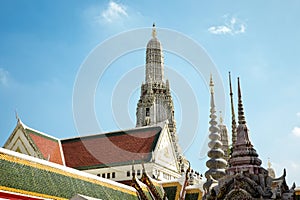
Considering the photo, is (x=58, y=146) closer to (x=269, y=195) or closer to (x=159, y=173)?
(x=159, y=173)

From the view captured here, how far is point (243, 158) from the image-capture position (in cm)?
952

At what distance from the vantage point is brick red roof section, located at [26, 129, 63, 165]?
24.0 meters

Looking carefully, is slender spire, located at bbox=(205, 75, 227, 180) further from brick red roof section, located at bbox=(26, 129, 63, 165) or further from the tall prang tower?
the tall prang tower

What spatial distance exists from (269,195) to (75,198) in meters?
7.42

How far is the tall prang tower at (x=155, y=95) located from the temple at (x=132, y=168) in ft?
2.06

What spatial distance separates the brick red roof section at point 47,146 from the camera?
24.0 meters

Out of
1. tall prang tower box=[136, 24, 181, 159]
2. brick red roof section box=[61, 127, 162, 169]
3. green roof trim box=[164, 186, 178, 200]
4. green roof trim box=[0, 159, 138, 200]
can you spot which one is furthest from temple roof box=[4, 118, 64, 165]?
tall prang tower box=[136, 24, 181, 159]

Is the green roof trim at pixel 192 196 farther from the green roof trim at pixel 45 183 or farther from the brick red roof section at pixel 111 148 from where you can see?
the green roof trim at pixel 45 183

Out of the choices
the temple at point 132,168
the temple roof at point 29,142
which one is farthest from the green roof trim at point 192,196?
the temple roof at point 29,142

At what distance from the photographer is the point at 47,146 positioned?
25.2 m

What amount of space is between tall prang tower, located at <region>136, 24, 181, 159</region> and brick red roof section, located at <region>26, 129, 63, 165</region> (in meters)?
18.7

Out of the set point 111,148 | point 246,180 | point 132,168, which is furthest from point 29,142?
point 246,180

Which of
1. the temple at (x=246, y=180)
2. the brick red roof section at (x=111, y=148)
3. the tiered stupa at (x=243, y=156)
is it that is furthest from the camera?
the brick red roof section at (x=111, y=148)

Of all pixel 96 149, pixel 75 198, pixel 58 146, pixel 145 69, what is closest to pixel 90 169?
pixel 96 149
